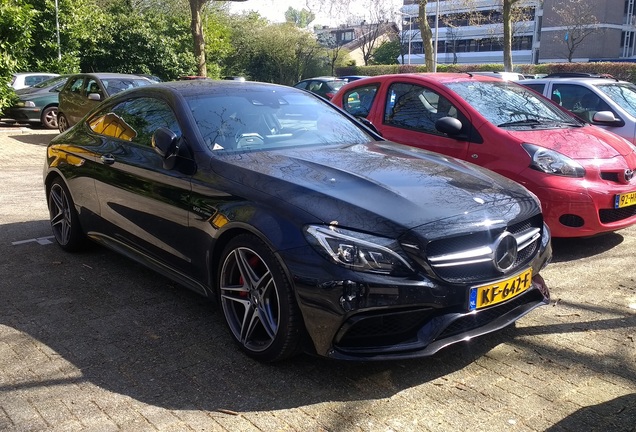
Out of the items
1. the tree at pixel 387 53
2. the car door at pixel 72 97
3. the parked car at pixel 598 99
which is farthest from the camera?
the tree at pixel 387 53

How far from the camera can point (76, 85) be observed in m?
14.7

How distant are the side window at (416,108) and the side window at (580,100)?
3206mm

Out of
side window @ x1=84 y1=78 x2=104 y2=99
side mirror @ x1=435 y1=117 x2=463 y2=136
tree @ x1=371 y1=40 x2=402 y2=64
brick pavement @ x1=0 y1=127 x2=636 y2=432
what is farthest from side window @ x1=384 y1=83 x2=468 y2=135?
tree @ x1=371 y1=40 x2=402 y2=64

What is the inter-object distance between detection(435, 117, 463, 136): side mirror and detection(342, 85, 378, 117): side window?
1288 mm

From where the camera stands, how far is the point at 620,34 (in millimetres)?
60781

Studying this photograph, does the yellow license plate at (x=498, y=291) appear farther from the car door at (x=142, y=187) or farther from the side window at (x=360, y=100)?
the side window at (x=360, y=100)

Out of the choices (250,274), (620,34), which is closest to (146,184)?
(250,274)

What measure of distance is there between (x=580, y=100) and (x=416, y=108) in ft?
11.2

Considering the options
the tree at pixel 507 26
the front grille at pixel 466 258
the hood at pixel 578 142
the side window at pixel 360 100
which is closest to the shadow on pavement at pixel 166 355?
the front grille at pixel 466 258

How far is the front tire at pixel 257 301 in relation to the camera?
330 centimetres

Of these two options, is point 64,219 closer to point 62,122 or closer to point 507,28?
point 62,122

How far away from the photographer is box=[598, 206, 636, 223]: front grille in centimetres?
547

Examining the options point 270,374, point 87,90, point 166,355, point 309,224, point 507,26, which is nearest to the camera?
point 309,224

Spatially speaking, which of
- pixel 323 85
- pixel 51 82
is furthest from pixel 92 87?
pixel 323 85
